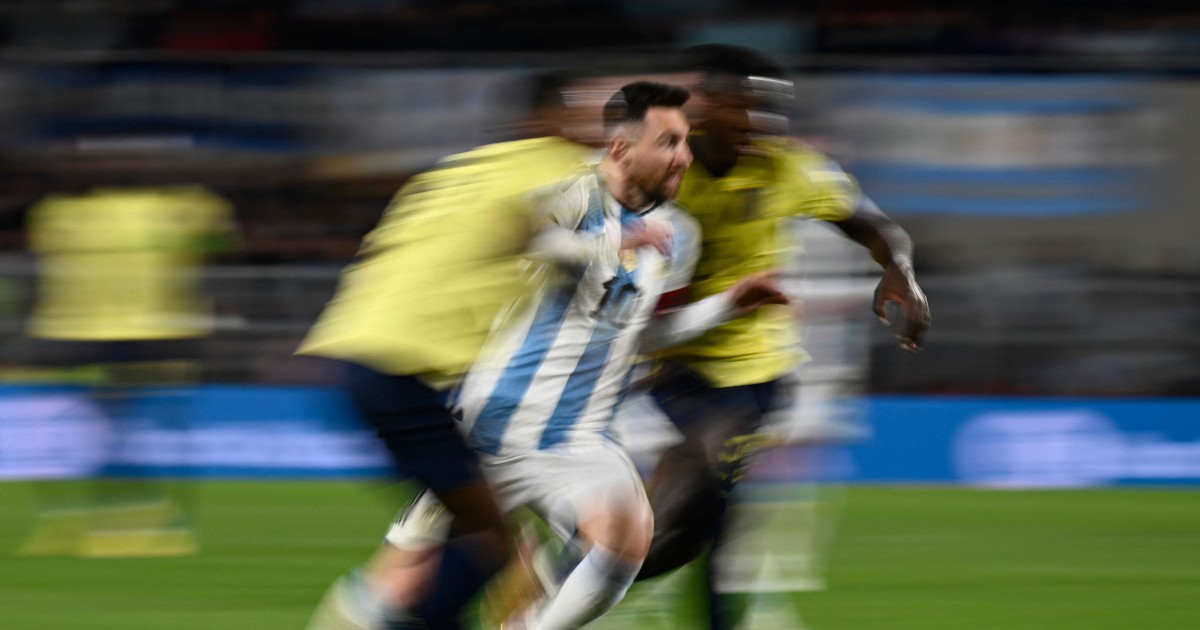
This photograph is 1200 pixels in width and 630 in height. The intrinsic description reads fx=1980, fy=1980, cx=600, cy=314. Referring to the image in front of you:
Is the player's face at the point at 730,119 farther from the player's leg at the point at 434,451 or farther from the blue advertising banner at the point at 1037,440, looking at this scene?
the blue advertising banner at the point at 1037,440

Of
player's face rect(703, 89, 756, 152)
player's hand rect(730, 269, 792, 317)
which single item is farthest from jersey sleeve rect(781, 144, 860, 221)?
player's hand rect(730, 269, 792, 317)

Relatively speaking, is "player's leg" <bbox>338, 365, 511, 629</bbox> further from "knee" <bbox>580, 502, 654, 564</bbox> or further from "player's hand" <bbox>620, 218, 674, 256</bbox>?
"player's hand" <bbox>620, 218, 674, 256</bbox>

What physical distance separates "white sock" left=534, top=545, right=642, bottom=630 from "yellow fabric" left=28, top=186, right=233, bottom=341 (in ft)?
14.9

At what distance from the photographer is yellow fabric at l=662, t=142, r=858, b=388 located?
547 cm

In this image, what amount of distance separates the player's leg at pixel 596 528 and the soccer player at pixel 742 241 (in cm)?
81

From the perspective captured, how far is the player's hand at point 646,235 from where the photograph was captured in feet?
14.4

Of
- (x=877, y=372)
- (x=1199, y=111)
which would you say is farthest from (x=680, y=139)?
(x=1199, y=111)

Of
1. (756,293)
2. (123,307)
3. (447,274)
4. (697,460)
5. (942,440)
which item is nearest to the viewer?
(447,274)

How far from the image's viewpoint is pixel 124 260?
28.1 ft

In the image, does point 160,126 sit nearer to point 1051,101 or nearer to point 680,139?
point 1051,101

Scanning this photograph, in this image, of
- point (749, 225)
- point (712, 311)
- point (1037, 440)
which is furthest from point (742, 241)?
point (1037, 440)

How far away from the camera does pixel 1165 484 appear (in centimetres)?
1097

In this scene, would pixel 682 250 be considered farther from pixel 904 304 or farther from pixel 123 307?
pixel 123 307

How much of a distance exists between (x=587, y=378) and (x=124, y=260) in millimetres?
4591
